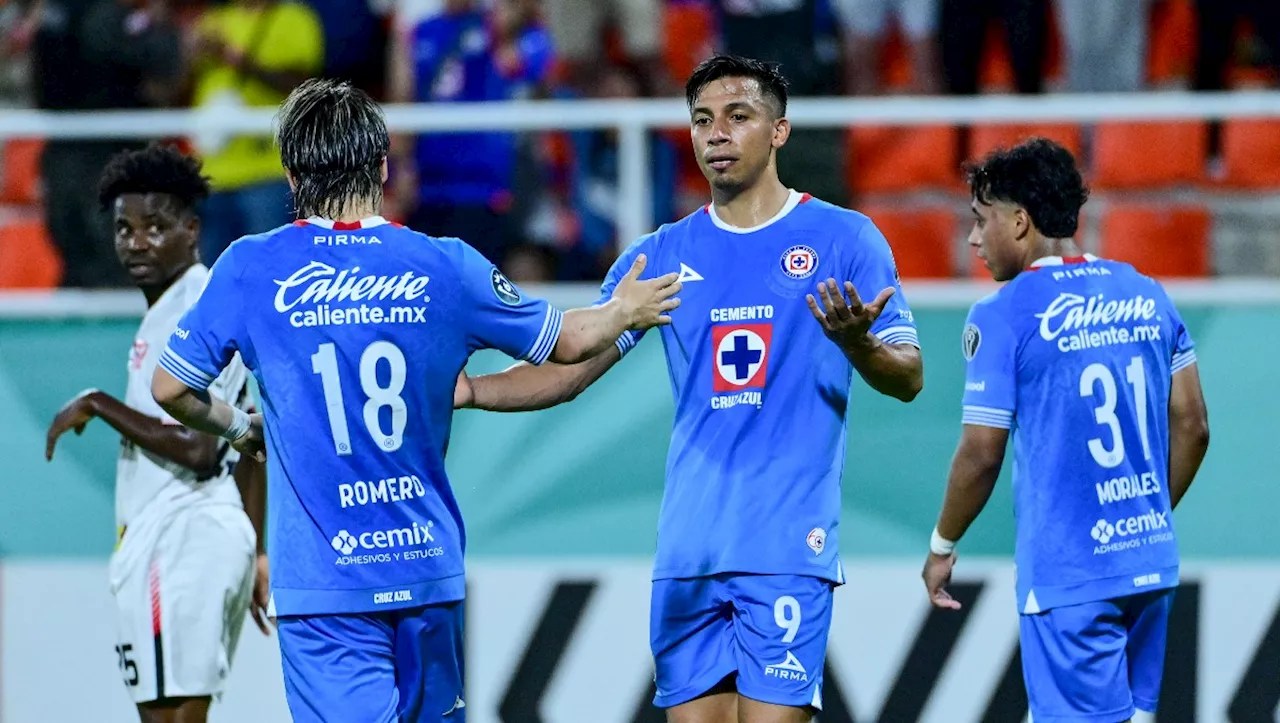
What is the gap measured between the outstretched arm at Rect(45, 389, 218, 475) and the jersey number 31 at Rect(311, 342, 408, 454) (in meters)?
1.74

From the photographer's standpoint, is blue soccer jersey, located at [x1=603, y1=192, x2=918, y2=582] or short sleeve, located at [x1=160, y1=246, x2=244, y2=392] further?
blue soccer jersey, located at [x1=603, y1=192, x2=918, y2=582]

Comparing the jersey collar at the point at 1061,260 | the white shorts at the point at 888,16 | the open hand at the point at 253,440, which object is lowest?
the open hand at the point at 253,440

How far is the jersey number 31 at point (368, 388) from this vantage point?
4.67 metres

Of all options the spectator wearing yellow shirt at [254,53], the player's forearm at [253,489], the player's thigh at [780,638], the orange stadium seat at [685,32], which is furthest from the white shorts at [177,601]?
the orange stadium seat at [685,32]

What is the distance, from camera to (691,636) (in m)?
5.36

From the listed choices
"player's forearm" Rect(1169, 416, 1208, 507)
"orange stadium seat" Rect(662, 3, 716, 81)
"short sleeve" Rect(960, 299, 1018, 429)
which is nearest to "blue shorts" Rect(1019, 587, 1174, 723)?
"player's forearm" Rect(1169, 416, 1208, 507)

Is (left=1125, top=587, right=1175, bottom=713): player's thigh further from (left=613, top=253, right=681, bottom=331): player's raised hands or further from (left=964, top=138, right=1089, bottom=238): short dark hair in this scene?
(left=613, top=253, right=681, bottom=331): player's raised hands

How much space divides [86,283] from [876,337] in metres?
5.05

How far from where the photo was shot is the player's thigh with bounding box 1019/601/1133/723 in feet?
19.3

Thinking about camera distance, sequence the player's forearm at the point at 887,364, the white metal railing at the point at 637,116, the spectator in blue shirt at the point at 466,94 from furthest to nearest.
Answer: the spectator in blue shirt at the point at 466,94 < the white metal railing at the point at 637,116 < the player's forearm at the point at 887,364

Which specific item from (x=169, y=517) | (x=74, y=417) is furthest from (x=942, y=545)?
(x=74, y=417)

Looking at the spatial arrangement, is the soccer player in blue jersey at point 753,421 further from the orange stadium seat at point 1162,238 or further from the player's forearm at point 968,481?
the orange stadium seat at point 1162,238

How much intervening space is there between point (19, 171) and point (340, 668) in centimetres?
748

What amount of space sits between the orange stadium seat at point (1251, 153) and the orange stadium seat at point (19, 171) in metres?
6.97
